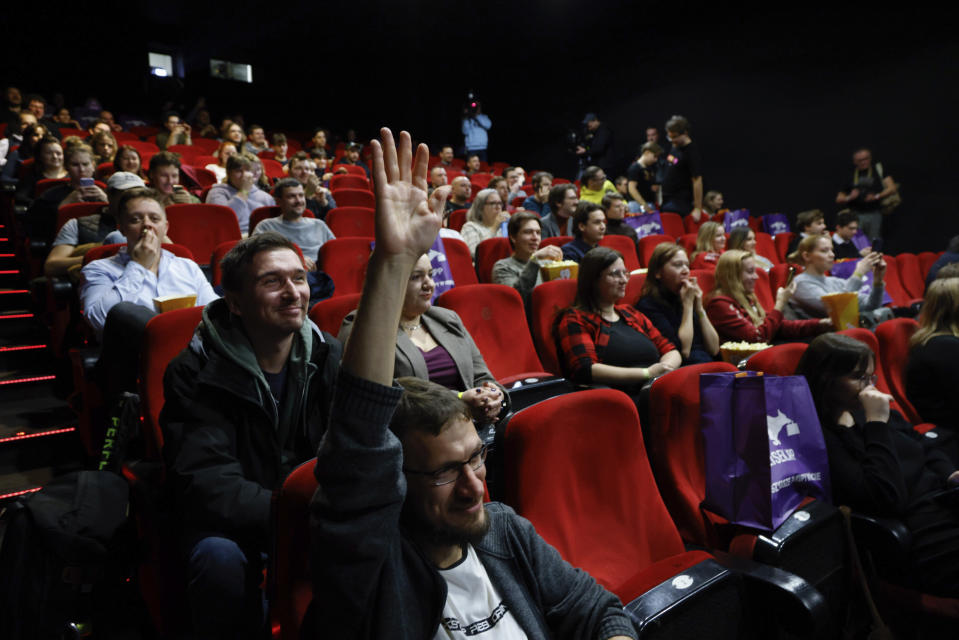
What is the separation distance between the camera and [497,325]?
2.16 m

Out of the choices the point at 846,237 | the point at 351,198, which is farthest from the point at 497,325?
the point at 846,237

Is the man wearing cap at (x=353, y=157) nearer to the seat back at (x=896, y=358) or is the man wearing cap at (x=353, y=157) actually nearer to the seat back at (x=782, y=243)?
the seat back at (x=782, y=243)

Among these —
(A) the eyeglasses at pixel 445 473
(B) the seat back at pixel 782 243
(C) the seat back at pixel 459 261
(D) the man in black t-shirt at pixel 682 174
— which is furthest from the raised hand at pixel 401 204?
(B) the seat back at pixel 782 243

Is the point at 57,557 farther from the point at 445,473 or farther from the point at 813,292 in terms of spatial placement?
the point at 813,292

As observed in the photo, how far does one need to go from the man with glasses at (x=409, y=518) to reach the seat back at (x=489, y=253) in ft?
7.68

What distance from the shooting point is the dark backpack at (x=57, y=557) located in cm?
106

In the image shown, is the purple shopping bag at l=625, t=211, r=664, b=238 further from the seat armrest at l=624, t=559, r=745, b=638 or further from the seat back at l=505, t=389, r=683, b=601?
the seat armrest at l=624, t=559, r=745, b=638

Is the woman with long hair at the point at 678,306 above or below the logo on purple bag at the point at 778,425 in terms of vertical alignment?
above

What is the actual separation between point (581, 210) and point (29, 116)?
4456mm

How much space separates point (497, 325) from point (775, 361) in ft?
2.88

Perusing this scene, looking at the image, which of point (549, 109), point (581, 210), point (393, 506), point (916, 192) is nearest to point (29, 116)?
point (581, 210)

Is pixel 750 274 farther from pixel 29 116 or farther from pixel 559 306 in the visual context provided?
pixel 29 116

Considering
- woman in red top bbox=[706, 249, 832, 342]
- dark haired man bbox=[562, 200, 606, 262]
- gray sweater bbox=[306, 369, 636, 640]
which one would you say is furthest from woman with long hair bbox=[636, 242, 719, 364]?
gray sweater bbox=[306, 369, 636, 640]

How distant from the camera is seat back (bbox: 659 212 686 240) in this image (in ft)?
15.2
